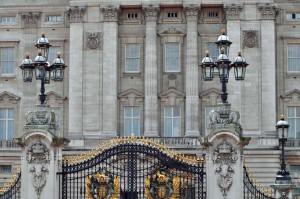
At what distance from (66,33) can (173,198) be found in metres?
30.8

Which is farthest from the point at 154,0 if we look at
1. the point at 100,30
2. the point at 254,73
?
the point at 254,73

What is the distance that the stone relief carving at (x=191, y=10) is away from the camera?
64.2 metres

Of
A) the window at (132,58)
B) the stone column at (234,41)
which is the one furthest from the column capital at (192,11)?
the window at (132,58)

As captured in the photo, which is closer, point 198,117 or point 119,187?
point 119,187

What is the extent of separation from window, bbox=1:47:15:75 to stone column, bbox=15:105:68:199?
29.1 metres

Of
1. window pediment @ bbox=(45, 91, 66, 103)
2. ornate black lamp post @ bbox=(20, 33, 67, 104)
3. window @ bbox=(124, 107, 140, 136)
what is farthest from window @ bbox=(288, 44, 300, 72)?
ornate black lamp post @ bbox=(20, 33, 67, 104)

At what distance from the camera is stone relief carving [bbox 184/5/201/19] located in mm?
64250

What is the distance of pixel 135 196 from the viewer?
38062 mm

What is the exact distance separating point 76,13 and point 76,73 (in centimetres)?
395

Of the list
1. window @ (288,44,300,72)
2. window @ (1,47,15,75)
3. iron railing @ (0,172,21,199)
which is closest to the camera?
iron railing @ (0,172,21,199)

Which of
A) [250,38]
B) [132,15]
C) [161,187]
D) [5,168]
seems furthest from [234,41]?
[161,187]

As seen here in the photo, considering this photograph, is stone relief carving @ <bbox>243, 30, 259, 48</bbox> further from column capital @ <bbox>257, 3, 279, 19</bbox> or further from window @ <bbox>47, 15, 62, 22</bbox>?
window @ <bbox>47, 15, 62, 22</bbox>

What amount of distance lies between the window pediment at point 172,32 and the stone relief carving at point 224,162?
2844 cm

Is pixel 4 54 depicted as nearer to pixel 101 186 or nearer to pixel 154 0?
pixel 154 0
